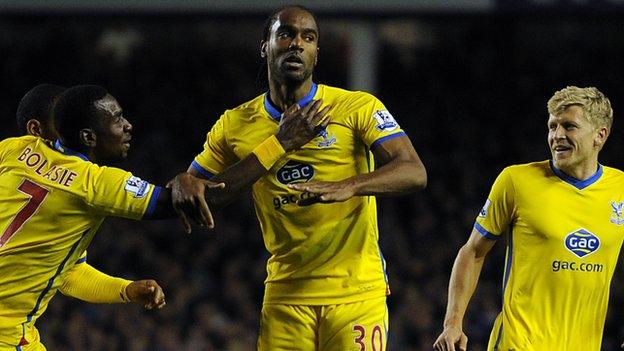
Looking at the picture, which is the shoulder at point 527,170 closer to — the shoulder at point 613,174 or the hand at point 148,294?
the shoulder at point 613,174

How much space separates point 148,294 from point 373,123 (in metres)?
1.39

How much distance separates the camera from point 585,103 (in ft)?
19.3

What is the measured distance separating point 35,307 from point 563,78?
12.2 metres

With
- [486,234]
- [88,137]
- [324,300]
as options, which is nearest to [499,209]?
[486,234]

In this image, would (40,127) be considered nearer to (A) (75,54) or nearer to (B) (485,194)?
(B) (485,194)

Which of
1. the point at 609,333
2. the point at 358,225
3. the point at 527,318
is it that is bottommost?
the point at 609,333

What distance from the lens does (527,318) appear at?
5.83 meters

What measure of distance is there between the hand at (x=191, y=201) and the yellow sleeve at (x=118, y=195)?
11 cm

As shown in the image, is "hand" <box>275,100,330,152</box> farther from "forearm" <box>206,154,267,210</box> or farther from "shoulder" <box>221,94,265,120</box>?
"shoulder" <box>221,94,265,120</box>

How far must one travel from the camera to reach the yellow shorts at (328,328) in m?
5.79

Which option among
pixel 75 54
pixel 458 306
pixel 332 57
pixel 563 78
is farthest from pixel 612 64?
pixel 458 306

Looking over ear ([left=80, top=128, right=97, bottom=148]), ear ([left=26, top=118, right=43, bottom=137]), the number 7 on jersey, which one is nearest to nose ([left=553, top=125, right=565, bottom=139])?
ear ([left=80, top=128, right=97, bottom=148])

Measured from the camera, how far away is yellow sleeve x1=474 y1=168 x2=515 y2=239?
5973 mm

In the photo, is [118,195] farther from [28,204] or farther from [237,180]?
[237,180]
